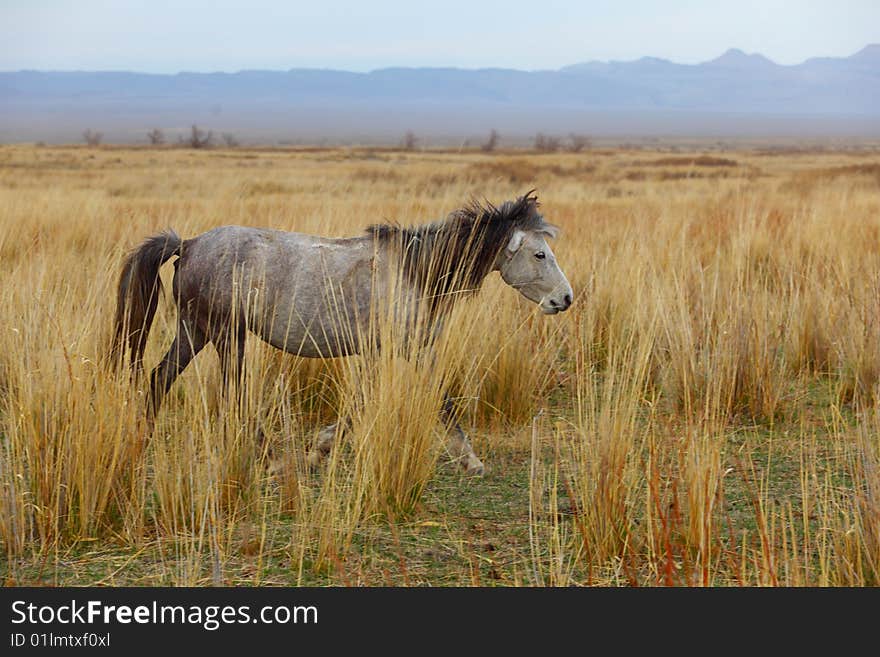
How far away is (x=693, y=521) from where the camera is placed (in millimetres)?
3979

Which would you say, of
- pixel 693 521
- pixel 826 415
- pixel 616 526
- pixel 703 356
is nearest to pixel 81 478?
pixel 616 526

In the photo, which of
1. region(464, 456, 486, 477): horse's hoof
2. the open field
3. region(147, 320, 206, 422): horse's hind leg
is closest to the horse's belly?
the open field

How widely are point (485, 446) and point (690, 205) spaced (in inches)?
536

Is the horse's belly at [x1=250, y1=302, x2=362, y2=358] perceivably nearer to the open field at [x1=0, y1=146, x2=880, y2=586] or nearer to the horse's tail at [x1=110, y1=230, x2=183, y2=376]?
the open field at [x1=0, y1=146, x2=880, y2=586]

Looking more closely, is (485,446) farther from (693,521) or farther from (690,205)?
(690,205)

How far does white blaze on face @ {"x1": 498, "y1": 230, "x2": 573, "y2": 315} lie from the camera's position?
17.5 feet

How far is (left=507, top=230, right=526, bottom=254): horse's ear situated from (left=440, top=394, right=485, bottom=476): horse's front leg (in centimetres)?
86

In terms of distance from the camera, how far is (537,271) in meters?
5.42

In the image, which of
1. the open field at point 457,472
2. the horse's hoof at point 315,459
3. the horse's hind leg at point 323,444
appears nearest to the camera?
the open field at point 457,472

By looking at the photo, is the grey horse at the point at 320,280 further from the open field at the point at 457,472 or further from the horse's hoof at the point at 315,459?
the open field at the point at 457,472

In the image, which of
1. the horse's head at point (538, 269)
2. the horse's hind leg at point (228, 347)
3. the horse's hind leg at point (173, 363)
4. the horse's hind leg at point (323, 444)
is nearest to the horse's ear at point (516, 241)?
the horse's head at point (538, 269)

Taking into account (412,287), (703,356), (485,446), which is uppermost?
(412,287)

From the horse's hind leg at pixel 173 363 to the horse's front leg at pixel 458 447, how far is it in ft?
4.49

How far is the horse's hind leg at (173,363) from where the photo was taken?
5.36m
